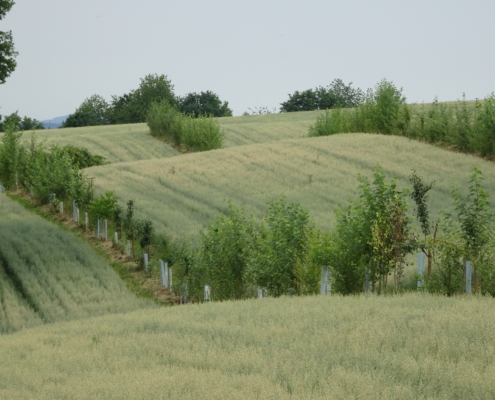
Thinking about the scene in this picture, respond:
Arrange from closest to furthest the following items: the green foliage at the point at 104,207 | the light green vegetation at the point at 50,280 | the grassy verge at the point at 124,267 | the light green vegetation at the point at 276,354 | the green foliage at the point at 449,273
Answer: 1. the light green vegetation at the point at 276,354
2. the green foliage at the point at 449,273
3. the light green vegetation at the point at 50,280
4. the grassy verge at the point at 124,267
5. the green foliage at the point at 104,207

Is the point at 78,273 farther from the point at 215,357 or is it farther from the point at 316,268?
the point at 215,357

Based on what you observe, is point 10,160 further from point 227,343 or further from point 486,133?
point 227,343

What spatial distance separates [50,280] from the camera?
25422mm

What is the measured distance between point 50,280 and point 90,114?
101229 millimetres

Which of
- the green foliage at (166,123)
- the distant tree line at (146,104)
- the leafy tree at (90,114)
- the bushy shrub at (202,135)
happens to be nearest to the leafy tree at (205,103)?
the distant tree line at (146,104)

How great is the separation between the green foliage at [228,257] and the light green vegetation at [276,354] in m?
6.96

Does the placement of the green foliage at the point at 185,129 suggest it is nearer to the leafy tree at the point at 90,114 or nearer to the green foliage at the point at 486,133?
the green foliage at the point at 486,133

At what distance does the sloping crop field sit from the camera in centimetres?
3641

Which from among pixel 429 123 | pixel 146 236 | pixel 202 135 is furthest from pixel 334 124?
pixel 146 236

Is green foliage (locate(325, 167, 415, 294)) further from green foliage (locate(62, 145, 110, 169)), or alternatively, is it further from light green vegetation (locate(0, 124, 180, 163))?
light green vegetation (locate(0, 124, 180, 163))

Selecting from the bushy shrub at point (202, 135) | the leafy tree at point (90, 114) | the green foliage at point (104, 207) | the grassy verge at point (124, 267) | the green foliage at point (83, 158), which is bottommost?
the grassy verge at point (124, 267)

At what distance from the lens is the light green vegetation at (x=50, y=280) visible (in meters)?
22.4

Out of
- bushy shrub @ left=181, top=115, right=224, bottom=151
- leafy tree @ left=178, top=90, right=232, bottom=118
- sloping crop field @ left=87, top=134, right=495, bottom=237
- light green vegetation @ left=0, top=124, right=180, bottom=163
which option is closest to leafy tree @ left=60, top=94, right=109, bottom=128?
leafy tree @ left=178, top=90, right=232, bottom=118

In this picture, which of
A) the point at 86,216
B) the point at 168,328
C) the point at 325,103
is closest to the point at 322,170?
the point at 86,216
